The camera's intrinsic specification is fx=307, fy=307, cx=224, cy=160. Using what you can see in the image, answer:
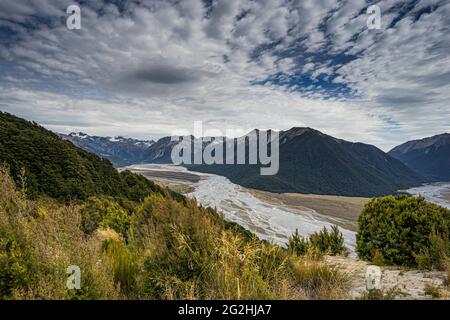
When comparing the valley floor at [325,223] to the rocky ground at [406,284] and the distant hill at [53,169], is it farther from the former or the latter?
the distant hill at [53,169]

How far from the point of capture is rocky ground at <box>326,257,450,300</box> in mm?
4582

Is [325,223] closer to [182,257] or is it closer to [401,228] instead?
[401,228]

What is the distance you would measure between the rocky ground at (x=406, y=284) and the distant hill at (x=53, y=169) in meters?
22.9

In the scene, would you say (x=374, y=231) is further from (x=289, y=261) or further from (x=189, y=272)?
(x=189, y=272)

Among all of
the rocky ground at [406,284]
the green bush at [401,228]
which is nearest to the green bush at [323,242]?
the green bush at [401,228]

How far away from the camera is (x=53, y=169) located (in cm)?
3084

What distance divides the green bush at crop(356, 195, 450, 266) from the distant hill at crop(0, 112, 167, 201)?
71.9 ft

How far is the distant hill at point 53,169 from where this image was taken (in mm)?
27439

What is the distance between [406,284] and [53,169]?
32.6 metres

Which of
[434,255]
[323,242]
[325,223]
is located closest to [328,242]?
[323,242]

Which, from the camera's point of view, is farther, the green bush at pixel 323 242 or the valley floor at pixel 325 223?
the green bush at pixel 323 242

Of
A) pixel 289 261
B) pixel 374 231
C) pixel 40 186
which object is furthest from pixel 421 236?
pixel 40 186
